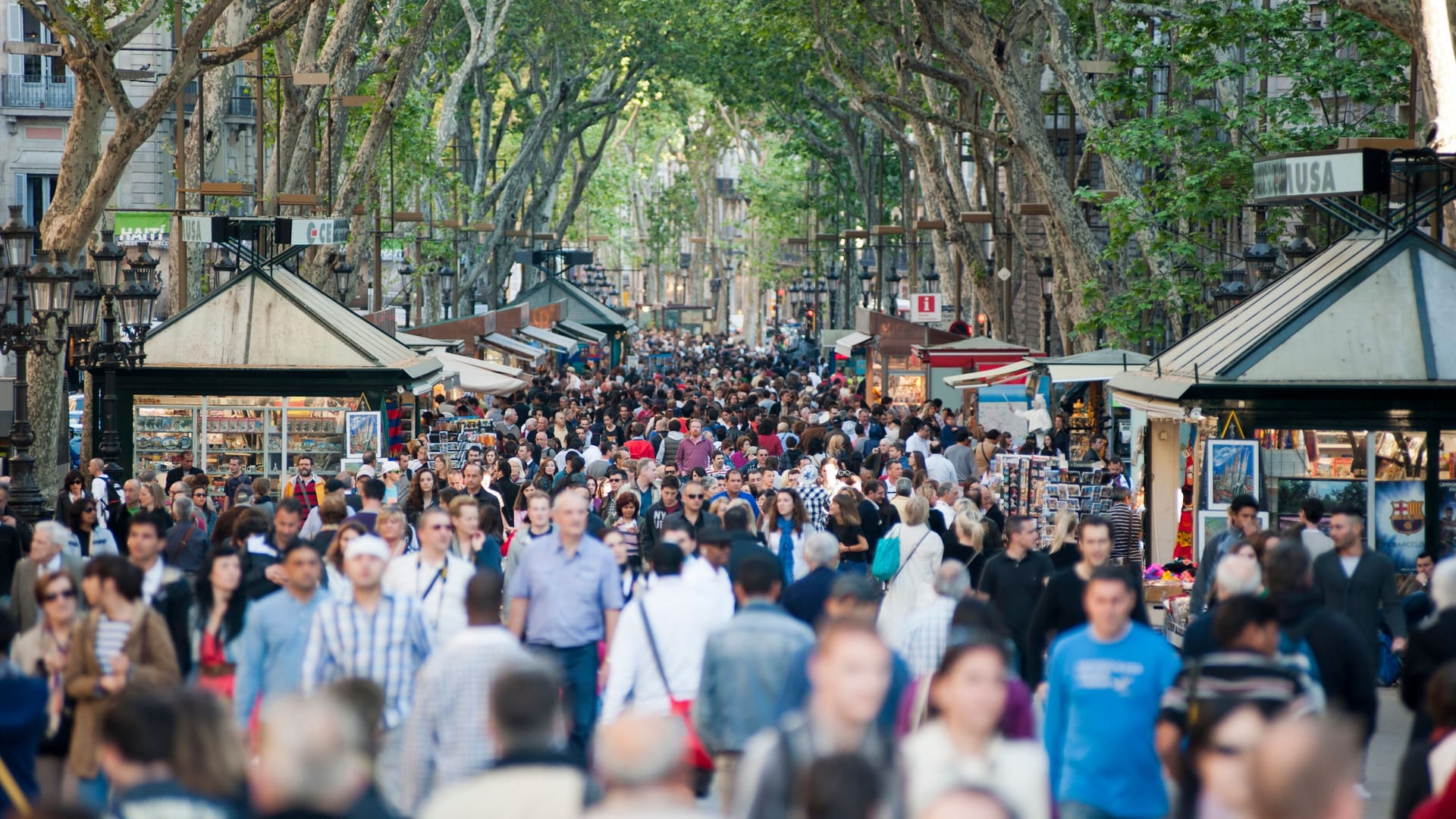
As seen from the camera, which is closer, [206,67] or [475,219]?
[206,67]

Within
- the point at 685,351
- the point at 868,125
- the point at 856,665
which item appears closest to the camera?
the point at 856,665

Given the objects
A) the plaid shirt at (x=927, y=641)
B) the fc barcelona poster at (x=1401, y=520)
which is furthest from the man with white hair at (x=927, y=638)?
the fc barcelona poster at (x=1401, y=520)

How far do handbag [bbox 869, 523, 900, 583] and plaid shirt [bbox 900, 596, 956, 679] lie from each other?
378 cm

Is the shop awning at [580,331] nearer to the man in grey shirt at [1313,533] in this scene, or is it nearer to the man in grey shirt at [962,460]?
the man in grey shirt at [962,460]

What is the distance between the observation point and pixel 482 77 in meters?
41.2

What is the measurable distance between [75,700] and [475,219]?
111 ft

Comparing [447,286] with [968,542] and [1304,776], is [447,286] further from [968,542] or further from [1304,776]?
[1304,776]

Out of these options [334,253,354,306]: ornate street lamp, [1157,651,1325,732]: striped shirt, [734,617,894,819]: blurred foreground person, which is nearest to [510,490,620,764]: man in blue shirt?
[1157,651,1325,732]: striped shirt

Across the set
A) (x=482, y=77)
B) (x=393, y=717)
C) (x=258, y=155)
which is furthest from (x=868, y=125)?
(x=393, y=717)

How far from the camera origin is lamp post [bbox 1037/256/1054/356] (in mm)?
30219

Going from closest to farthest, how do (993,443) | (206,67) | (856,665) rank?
1. (856,665)
2. (206,67)
3. (993,443)

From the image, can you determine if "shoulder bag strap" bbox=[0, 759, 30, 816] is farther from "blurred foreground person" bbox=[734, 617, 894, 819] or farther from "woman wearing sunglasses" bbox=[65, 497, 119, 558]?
"woman wearing sunglasses" bbox=[65, 497, 119, 558]

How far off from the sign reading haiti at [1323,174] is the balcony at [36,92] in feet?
96.4

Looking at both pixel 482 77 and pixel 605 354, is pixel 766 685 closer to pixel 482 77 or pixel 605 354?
pixel 482 77
